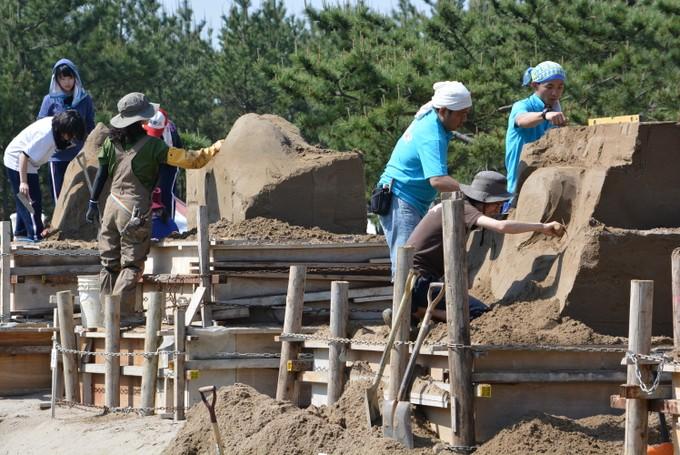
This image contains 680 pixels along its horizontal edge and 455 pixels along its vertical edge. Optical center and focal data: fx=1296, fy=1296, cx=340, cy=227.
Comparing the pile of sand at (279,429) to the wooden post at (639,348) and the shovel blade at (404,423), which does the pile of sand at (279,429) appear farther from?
the wooden post at (639,348)

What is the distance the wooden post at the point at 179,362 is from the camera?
10.2 meters

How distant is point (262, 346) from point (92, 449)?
5.36 feet

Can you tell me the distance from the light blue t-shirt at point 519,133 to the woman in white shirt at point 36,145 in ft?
17.4

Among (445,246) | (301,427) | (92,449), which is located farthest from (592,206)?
(92,449)

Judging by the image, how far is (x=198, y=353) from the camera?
411 inches

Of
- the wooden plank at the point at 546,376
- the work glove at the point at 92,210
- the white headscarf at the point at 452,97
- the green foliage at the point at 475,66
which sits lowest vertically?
the wooden plank at the point at 546,376

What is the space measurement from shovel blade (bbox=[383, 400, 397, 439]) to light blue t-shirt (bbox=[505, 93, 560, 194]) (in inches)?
95.4

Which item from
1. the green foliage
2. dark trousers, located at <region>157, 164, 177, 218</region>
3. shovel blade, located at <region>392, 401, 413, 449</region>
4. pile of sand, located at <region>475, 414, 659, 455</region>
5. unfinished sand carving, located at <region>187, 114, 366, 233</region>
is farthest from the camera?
the green foliage

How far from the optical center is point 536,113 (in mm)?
9672

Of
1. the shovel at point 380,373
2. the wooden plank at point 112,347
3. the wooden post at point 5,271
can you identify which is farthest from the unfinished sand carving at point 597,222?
the wooden post at point 5,271

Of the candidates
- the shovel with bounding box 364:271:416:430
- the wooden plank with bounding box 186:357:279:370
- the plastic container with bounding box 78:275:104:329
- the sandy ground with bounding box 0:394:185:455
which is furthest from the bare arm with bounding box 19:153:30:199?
the shovel with bounding box 364:271:416:430

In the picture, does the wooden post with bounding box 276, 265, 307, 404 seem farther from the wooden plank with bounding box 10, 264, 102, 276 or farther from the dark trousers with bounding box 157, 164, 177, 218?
A: the dark trousers with bounding box 157, 164, 177, 218

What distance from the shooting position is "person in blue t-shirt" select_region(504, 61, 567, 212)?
31.8ft

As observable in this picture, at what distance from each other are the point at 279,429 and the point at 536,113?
10.1 ft
